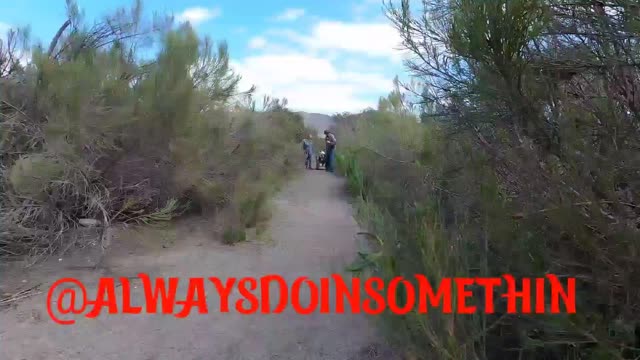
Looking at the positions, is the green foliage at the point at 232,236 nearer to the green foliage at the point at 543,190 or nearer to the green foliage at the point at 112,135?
the green foliage at the point at 112,135

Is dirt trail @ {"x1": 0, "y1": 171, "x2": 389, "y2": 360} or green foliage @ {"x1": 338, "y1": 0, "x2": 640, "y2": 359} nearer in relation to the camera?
green foliage @ {"x1": 338, "y1": 0, "x2": 640, "y2": 359}

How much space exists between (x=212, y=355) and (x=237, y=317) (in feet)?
2.99

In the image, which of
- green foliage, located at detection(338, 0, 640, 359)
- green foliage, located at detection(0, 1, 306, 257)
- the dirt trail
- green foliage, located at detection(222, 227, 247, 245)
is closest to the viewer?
green foliage, located at detection(338, 0, 640, 359)

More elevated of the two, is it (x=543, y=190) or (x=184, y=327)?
(x=543, y=190)

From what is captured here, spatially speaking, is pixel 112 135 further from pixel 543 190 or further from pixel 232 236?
pixel 543 190

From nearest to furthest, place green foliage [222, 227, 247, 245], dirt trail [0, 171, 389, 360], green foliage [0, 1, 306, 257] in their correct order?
dirt trail [0, 171, 389, 360] → green foliage [0, 1, 306, 257] → green foliage [222, 227, 247, 245]

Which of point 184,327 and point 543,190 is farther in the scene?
point 184,327

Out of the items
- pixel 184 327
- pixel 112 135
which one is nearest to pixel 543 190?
pixel 184 327

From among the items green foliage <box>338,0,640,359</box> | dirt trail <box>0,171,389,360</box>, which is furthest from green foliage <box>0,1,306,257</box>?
green foliage <box>338,0,640,359</box>

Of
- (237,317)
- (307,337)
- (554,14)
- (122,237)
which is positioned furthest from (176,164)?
(554,14)

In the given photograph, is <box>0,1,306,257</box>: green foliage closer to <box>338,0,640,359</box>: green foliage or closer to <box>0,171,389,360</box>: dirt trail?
<box>0,171,389,360</box>: dirt trail

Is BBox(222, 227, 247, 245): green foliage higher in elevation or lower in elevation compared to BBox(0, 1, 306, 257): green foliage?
lower

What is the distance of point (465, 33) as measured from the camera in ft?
8.82

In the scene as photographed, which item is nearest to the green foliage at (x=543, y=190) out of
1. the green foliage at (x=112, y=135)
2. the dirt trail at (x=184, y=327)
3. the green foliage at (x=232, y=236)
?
the dirt trail at (x=184, y=327)
